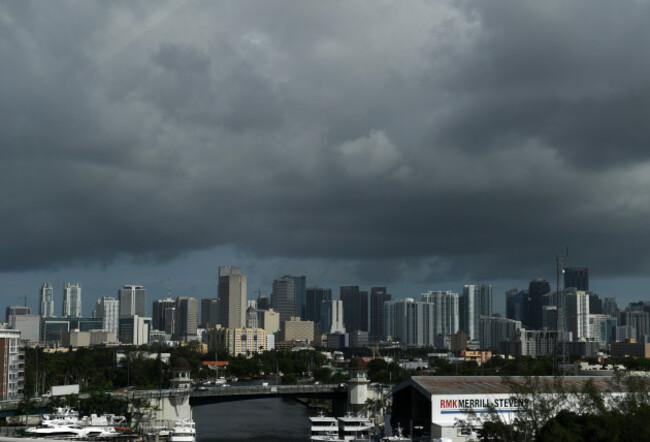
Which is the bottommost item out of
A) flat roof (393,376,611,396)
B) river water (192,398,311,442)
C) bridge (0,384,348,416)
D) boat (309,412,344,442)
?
river water (192,398,311,442)

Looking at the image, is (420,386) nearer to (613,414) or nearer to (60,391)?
(613,414)

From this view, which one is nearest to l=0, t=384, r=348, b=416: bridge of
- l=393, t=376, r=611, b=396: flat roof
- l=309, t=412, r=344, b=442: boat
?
l=309, t=412, r=344, b=442: boat

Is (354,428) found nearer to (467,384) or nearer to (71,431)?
(467,384)

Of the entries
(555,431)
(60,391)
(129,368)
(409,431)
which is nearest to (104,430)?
(60,391)

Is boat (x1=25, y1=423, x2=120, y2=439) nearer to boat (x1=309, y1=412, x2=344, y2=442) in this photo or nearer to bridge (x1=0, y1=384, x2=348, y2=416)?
bridge (x1=0, y1=384, x2=348, y2=416)

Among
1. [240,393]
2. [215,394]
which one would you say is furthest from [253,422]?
Result: [215,394]

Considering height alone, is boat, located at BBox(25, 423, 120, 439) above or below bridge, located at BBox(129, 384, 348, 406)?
below
